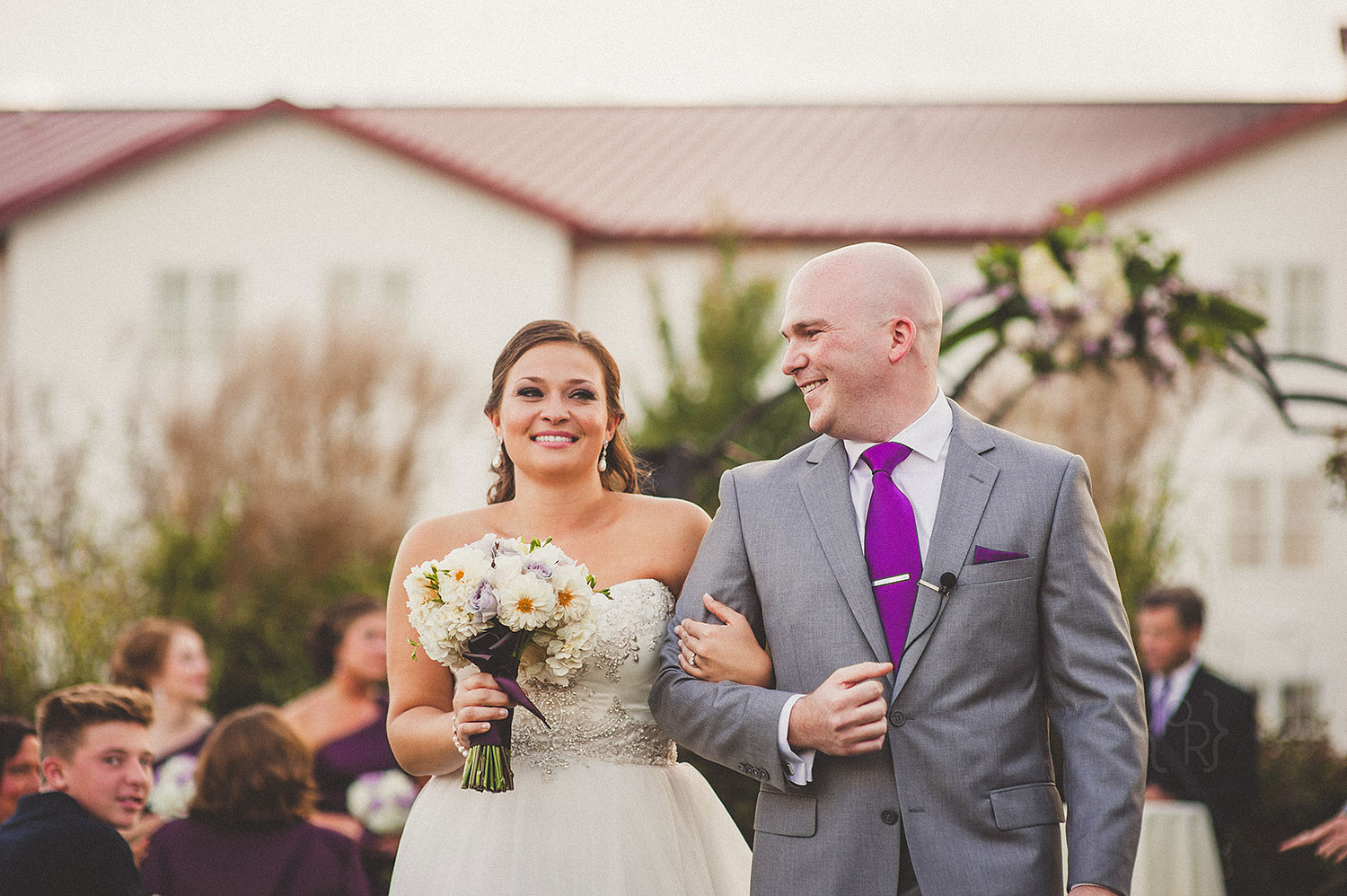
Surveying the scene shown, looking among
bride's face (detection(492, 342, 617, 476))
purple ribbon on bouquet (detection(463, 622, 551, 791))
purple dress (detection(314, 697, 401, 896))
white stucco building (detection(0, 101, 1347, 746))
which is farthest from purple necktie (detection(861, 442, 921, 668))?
white stucco building (detection(0, 101, 1347, 746))

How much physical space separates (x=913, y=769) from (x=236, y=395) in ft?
54.8

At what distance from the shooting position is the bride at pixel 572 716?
368cm

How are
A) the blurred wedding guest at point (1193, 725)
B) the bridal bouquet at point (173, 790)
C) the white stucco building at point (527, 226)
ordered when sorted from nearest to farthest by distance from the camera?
the bridal bouquet at point (173, 790)
the blurred wedding guest at point (1193, 725)
the white stucco building at point (527, 226)

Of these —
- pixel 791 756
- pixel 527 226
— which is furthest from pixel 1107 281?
pixel 527 226

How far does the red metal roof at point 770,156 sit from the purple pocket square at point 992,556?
1543 cm

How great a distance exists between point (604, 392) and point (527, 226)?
16680 mm

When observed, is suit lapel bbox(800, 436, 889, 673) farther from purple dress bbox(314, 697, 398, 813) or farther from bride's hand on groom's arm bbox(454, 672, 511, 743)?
purple dress bbox(314, 697, 398, 813)

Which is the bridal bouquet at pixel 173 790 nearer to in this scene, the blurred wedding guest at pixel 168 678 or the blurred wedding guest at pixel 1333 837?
the blurred wedding guest at pixel 168 678

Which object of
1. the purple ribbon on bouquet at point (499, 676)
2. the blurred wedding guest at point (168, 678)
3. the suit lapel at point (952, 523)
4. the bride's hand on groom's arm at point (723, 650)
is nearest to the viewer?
the suit lapel at point (952, 523)

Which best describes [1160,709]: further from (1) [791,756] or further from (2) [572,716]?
(1) [791,756]

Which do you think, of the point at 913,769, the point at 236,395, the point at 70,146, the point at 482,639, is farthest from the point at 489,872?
the point at 70,146

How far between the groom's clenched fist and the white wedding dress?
774 mm

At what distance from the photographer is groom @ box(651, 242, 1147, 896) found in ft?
9.93

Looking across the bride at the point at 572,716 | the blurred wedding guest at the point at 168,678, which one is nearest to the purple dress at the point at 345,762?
the blurred wedding guest at the point at 168,678
